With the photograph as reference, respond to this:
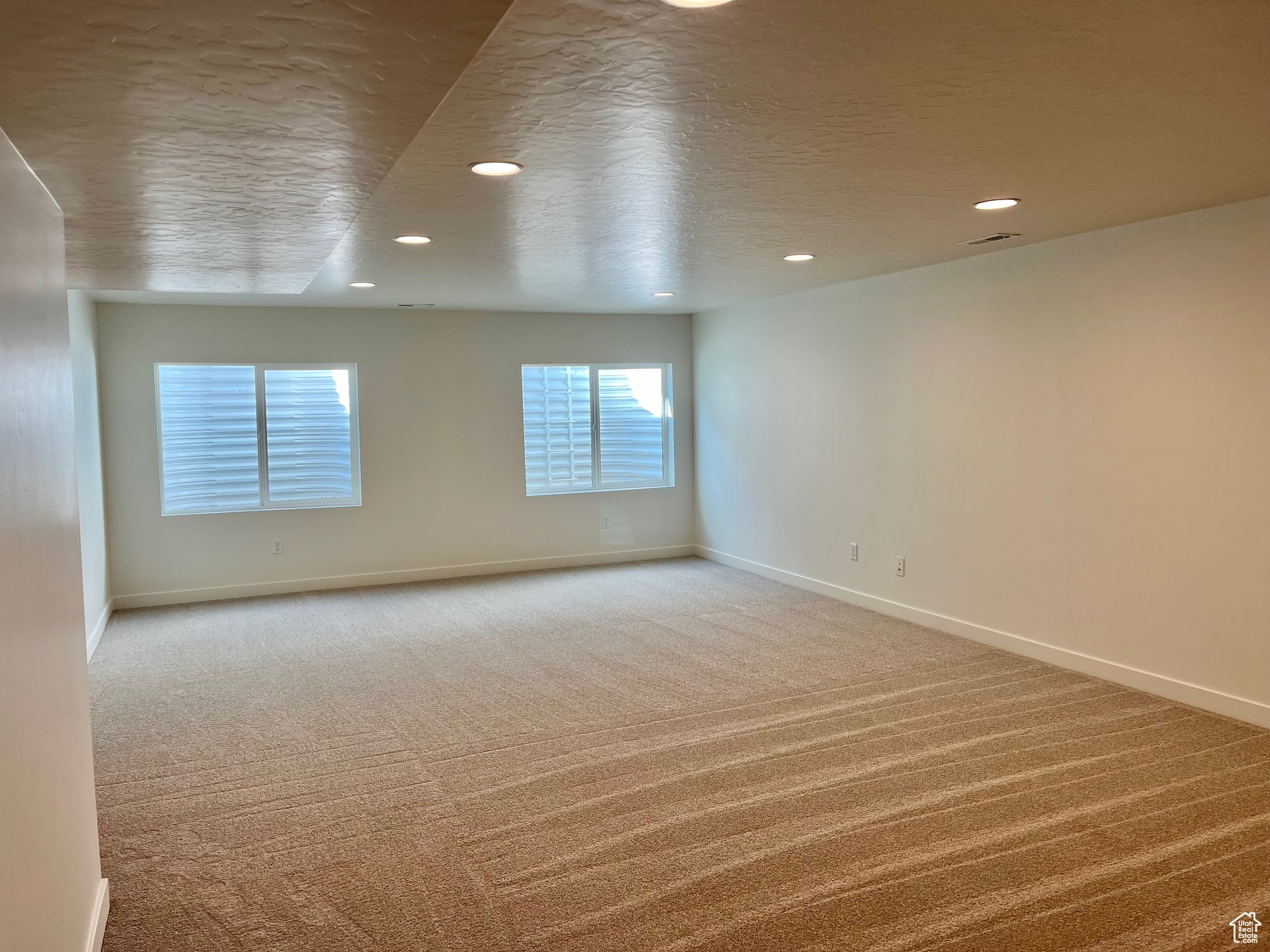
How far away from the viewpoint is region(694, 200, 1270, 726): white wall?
12.7ft

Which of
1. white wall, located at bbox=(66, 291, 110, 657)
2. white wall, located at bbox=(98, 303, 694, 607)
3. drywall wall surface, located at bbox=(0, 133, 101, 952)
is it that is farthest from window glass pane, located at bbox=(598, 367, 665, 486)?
drywall wall surface, located at bbox=(0, 133, 101, 952)

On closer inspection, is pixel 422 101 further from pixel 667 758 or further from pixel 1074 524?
pixel 1074 524

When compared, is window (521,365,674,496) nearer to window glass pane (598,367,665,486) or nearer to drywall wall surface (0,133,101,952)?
window glass pane (598,367,665,486)

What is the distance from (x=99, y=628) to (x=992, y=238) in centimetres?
564

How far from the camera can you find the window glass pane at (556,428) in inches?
305

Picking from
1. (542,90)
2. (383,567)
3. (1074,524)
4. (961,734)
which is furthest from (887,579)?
(542,90)

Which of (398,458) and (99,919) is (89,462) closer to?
(398,458)

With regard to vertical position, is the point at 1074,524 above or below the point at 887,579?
above

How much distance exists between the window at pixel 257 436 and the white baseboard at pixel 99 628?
2.47 feet

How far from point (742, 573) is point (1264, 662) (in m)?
3.97

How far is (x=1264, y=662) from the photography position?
3.79m

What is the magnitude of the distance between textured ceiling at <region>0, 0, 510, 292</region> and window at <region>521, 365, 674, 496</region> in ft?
14.8

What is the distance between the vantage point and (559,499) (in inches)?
307

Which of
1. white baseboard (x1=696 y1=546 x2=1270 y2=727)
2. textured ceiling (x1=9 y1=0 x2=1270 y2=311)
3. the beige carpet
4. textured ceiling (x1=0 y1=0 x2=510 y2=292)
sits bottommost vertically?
the beige carpet
